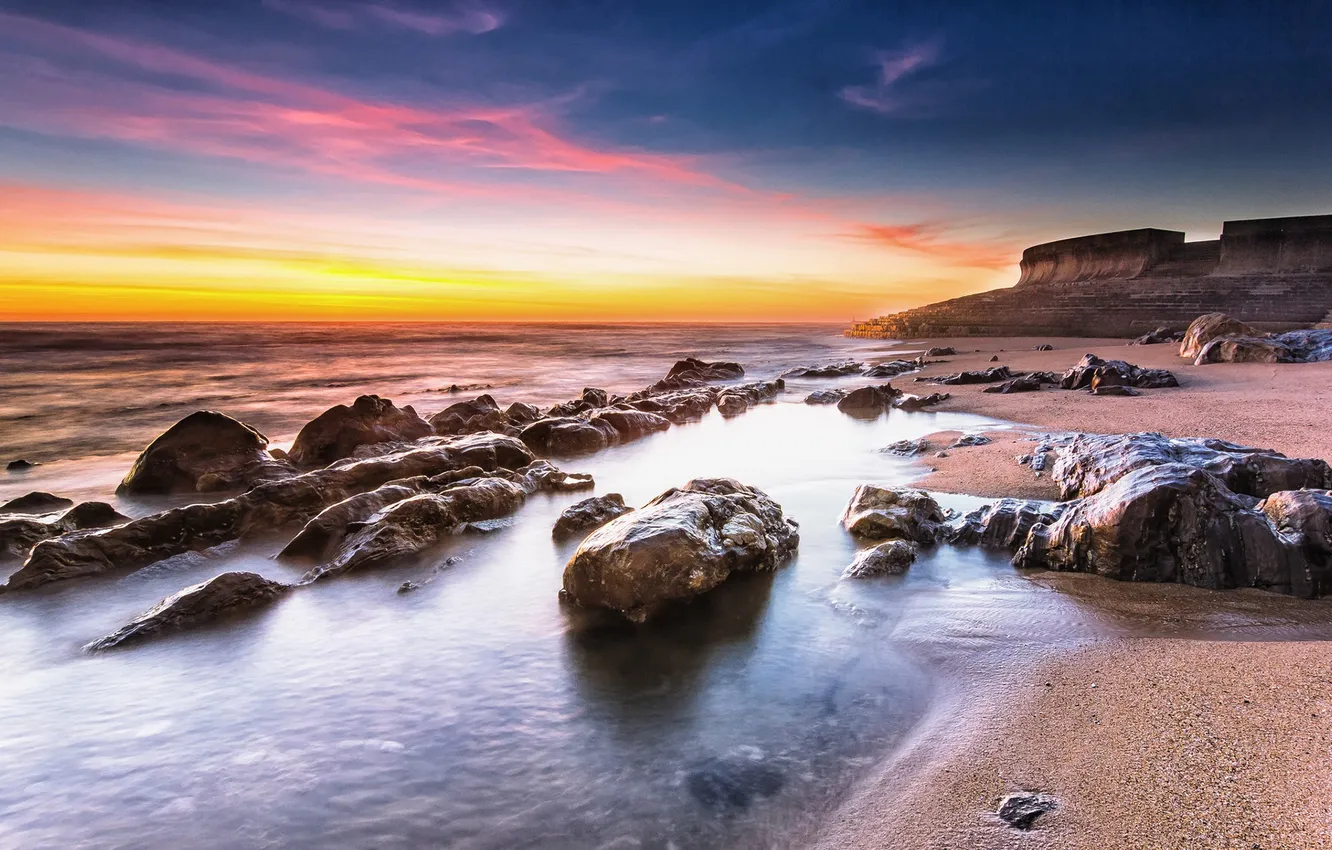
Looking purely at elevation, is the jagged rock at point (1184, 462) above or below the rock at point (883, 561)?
above

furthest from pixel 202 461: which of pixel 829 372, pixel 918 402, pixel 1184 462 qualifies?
pixel 829 372

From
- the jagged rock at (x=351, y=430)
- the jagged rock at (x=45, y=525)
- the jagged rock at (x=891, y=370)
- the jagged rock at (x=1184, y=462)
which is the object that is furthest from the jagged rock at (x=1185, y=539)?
the jagged rock at (x=891, y=370)

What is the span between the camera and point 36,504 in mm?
6762

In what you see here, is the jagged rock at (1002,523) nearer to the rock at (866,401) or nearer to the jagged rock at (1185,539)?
the jagged rock at (1185,539)

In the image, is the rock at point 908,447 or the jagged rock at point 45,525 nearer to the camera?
the jagged rock at point 45,525

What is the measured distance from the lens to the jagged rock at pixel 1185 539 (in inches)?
129

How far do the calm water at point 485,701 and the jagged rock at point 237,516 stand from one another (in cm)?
26

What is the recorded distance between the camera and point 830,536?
16.1 feet

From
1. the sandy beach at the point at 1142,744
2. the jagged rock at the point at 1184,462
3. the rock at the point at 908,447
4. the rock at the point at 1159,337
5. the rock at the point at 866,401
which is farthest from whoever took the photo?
the rock at the point at 1159,337

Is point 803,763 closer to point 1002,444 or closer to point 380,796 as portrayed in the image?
point 380,796

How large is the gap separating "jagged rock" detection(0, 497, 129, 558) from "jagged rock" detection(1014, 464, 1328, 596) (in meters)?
7.99

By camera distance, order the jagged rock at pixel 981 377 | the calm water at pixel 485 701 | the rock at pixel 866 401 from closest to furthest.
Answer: the calm water at pixel 485 701 → the rock at pixel 866 401 → the jagged rock at pixel 981 377

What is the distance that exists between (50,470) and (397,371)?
1814 cm

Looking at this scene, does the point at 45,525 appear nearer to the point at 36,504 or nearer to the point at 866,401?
the point at 36,504
